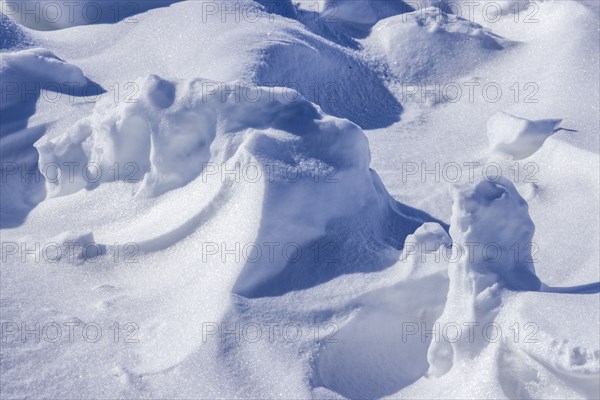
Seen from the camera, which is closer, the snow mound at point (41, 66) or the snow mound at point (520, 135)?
the snow mound at point (520, 135)

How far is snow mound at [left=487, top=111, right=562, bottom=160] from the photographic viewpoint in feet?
12.9

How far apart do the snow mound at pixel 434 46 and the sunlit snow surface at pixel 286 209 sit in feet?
0.06

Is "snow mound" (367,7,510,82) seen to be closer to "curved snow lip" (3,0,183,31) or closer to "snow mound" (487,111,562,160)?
"snow mound" (487,111,562,160)

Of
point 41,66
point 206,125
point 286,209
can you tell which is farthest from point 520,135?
point 41,66

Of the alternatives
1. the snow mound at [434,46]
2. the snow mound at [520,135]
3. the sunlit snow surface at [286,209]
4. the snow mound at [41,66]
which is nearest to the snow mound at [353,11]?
the snow mound at [434,46]

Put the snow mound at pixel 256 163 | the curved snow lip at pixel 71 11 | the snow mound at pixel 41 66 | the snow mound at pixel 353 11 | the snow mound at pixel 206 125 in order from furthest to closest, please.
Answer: the snow mound at pixel 353 11, the curved snow lip at pixel 71 11, the snow mound at pixel 41 66, the snow mound at pixel 206 125, the snow mound at pixel 256 163

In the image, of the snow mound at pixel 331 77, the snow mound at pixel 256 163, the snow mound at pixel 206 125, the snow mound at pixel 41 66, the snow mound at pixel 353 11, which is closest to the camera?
the snow mound at pixel 256 163

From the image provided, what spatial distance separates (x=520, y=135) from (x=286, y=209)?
1393mm

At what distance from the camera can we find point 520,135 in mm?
3918

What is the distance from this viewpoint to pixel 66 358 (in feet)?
9.31

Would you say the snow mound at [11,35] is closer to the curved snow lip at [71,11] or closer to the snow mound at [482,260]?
the curved snow lip at [71,11]

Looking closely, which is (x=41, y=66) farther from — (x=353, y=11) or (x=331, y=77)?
(x=353, y=11)

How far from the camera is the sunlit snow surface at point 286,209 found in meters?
2.75

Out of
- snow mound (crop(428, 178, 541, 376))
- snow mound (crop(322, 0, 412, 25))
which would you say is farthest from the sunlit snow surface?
snow mound (crop(322, 0, 412, 25))
